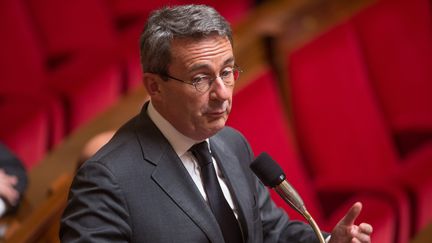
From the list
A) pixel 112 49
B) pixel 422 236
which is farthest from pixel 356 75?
pixel 112 49

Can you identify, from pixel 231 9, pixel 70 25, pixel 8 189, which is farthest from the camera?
pixel 231 9

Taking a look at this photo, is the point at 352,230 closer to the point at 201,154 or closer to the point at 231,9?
the point at 201,154

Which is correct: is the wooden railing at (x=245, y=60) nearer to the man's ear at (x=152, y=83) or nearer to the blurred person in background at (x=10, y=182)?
the blurred person in background at (x=10, y=182)

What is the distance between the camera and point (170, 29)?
30cm

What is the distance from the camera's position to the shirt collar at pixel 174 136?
33cm

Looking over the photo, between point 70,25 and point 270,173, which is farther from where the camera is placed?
point 70,25

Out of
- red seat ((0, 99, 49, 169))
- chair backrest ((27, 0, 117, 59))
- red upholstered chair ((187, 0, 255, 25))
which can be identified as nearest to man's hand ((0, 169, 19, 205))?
red seat ((0, 99, 49, 169))

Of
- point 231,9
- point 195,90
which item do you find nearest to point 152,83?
point 195,90

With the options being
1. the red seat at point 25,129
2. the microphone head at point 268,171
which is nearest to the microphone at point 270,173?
the microphone head at point 268,171

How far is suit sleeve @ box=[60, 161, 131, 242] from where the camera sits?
0.29 metres

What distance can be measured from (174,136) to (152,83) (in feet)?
0.10

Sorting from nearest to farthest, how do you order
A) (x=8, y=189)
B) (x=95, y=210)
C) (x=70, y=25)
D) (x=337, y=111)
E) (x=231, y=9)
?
(x=95, y=210) < (x=8, y=189) < (x=337, y=111) < (x=70, y=25) < (x=231, y=9)

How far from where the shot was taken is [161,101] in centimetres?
33

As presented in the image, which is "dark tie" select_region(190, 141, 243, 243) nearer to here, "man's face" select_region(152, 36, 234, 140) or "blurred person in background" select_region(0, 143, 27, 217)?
"man's face" select_region(152, 36, 234, 140)
